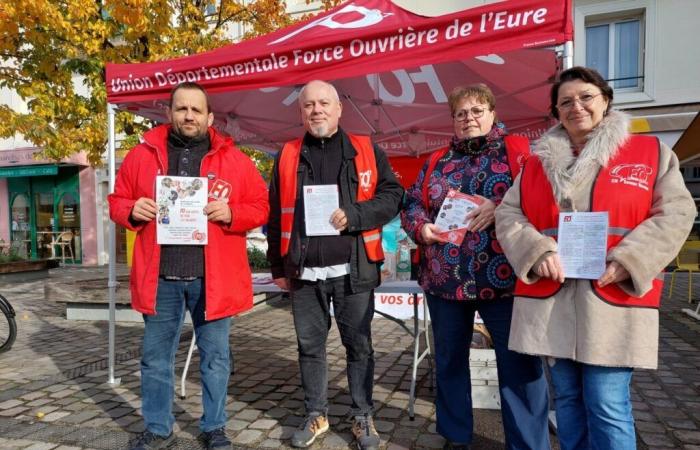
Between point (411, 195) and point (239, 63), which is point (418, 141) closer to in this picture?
point (239, 63)

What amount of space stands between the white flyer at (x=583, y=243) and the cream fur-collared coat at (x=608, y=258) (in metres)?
0.04

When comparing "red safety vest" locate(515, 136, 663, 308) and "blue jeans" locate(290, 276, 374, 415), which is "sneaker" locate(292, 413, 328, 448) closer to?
"blue jeans" locate(290, 276, 374, 415)

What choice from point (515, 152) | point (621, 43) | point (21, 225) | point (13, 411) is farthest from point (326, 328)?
point (21, 225)

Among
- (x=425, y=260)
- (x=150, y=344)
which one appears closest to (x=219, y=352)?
(x=150, y=344)

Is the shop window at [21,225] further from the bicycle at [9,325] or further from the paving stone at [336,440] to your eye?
the paving stone at [336,440]

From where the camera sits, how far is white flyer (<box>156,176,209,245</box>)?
253 centimetres

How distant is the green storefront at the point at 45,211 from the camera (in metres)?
15.4

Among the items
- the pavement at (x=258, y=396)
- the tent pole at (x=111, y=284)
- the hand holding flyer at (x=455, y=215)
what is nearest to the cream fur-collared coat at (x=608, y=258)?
the hand holding flyer at (x=455, y=215)

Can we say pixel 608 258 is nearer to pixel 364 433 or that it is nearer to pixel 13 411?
pixel 364 433

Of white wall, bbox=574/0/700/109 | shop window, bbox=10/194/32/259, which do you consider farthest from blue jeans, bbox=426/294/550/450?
shop window, bbox=10/194/32/259

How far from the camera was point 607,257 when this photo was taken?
1.76 meters

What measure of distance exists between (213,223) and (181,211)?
0.17 metres

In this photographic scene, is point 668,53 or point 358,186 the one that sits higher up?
point 668,53

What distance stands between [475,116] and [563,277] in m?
0.90
